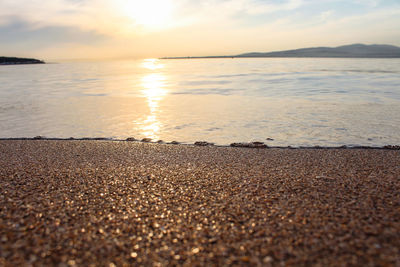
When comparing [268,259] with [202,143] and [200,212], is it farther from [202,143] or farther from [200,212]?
[202,143]

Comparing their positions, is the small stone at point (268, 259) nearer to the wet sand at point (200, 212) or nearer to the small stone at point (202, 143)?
the wet sand at point (200, 212)

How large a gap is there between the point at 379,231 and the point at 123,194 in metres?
3.07

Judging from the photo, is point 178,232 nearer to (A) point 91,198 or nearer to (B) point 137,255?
(B) point 137,255

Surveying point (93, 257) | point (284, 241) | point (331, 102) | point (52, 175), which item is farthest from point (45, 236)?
point (331, 102)

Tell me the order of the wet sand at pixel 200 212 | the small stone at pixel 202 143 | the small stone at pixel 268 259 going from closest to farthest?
the small stone at pixel 268 259 < the wet sand at pixel 200 212 < the small stone at pixel 202 143

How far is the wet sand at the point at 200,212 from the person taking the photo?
8.17ft

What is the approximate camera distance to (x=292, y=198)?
141 inches

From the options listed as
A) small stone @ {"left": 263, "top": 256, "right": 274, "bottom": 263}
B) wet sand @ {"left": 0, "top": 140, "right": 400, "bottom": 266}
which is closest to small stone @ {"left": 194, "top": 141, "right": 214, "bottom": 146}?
wet sand @ {"left": 0, "top": 140, "right": 400, "bottom": 266}

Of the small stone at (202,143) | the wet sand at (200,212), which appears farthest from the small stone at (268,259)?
the small stone at (202,143)

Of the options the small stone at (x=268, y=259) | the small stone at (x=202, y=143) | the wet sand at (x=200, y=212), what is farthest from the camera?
the small stone at (x=202, y=143)

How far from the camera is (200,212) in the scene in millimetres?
3271

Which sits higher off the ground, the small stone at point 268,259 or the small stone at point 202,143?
the small stone at point 268,259

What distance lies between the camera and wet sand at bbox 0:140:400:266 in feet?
8.17

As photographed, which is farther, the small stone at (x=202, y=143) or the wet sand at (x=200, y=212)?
the small stone at (x=202, y=143)
